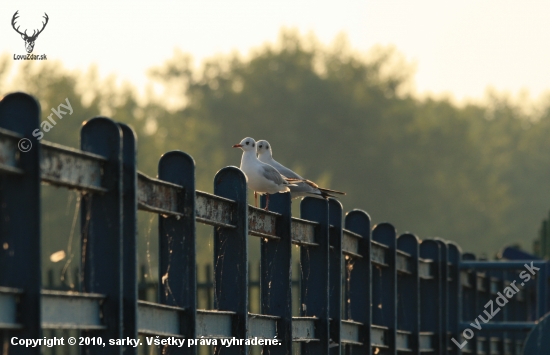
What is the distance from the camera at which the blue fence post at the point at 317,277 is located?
882 centimetres

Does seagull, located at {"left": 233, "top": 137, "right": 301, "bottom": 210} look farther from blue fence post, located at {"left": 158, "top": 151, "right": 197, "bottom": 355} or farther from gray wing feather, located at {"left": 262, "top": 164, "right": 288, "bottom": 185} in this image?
blue fence post, located at {"left": 158, "top": 151, "right": 197, "bottom": 355}

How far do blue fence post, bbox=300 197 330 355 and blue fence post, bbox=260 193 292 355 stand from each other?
30.1 inches

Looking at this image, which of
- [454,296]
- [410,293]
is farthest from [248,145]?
[454,296]

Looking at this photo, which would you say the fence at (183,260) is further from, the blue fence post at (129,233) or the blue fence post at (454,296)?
the blue fence post at (454,296)

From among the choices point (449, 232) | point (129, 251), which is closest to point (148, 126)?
point (449, 232)

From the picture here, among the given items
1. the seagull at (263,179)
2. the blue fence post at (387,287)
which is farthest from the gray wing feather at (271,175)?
the blue fence post at (387,287)

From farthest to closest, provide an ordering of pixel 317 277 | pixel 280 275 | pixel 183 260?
pixel 317 277, pixel 280 275, pixel 183 260

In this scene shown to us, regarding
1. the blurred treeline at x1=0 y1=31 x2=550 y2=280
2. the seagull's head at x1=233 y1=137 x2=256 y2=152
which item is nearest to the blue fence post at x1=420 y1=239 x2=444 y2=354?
the seagull's head at x1=233 y1=137 x2=256 y2=152

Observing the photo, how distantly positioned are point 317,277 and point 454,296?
4.75 m

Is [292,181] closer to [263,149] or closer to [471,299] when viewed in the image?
[263,149]

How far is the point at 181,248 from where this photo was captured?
6473 millimetres

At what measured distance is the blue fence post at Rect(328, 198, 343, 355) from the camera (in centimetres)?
908

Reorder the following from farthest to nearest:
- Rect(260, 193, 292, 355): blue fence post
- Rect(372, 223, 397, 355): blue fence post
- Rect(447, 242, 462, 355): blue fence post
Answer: Rect(447, 242, 462, 355): blue fence post, Rect(372, 223, 397, 355): blue fence post, Rect(260, 193, 292, 355): blue fence post

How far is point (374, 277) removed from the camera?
10938 millimetres
